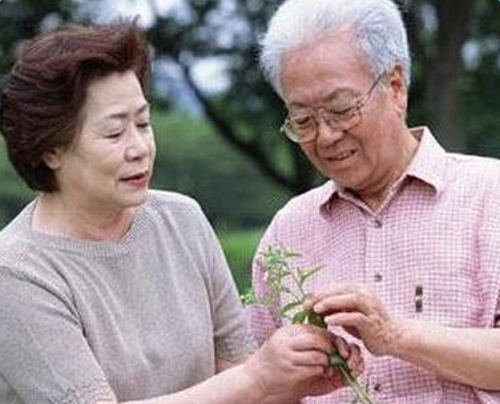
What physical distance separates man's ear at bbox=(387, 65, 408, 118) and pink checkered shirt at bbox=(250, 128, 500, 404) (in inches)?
3.7

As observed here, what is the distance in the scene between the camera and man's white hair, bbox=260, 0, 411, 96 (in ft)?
9.99

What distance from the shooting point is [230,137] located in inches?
501

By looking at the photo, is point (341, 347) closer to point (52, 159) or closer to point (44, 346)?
point (44, 346)

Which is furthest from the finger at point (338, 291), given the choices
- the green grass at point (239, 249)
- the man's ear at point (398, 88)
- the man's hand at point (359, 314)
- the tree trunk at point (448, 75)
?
the green grass at point (239, 249)

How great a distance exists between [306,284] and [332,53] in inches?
19.0

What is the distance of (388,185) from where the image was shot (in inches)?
124

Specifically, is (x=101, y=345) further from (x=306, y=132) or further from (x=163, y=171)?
(x=163, y=171)

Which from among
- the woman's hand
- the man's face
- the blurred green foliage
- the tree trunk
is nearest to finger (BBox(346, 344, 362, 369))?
the woman's hand

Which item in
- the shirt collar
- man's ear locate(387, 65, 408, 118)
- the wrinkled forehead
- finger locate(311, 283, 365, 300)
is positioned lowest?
finger locate(311, 283, 365, 300)

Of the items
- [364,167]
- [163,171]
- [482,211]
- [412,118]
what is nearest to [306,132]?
[364,167]

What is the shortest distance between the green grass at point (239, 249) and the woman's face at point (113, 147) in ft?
28.3

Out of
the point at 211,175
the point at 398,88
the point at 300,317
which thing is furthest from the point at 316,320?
the point at 211,175

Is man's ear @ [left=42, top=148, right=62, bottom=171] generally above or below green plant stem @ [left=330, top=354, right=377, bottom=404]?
above

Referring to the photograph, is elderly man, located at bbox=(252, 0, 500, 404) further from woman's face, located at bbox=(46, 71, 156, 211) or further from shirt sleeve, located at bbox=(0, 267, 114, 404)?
shirt sleeve, located at bbox=(0, 267, 114, 404)
